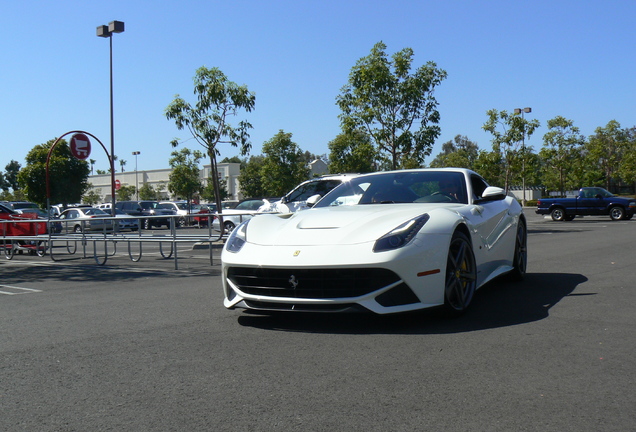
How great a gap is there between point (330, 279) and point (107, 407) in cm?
201

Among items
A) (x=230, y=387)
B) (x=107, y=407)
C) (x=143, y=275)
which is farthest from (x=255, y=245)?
(x=143, y=275)

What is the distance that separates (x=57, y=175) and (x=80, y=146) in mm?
21425

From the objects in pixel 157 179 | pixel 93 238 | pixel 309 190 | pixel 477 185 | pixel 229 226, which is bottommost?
pixel 93 238

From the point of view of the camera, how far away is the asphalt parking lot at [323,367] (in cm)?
308

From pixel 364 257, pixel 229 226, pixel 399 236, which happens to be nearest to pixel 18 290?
pixel 364 257

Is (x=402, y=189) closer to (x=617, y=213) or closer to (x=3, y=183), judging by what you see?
(x=617, y=213)

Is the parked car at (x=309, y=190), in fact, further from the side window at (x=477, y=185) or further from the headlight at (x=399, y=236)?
the headlight at (x=399, y=236)

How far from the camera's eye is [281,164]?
55625mm

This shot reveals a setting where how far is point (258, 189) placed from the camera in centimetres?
7038

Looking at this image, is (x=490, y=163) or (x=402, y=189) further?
(x=490, y=163)

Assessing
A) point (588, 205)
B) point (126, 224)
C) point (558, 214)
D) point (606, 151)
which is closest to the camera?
point (126, 224)

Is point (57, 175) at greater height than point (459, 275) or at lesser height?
greater

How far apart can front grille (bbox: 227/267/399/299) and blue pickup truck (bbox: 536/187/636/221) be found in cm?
2758

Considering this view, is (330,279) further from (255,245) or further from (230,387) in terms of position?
(230,387)
